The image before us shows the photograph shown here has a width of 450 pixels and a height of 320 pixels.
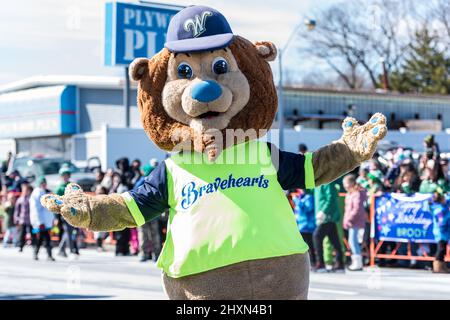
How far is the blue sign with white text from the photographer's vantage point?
89.7 feet

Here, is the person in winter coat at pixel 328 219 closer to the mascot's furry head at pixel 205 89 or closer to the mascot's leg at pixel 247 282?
the mascot's furry head at pixel 205 89

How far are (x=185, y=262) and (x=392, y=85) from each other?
61031mm

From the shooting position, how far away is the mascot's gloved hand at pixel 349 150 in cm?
536

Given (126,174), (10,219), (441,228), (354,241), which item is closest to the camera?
(441,228)

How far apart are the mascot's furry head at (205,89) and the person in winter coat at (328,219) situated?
8501mm

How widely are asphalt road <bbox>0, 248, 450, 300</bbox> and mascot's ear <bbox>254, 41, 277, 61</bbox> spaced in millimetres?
5642

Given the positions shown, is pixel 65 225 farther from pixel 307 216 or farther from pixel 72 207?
pixel 72 207

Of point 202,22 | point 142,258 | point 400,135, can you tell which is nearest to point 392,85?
point 400,135

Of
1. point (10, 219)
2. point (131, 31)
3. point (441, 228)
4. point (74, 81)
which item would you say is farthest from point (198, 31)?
point (74, 81)

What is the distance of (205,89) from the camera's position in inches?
208

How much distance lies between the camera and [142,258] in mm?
16094

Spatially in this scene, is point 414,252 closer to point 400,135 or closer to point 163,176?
point 163,176

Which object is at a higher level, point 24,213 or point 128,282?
point 24,213

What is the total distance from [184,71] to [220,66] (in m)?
0.22
